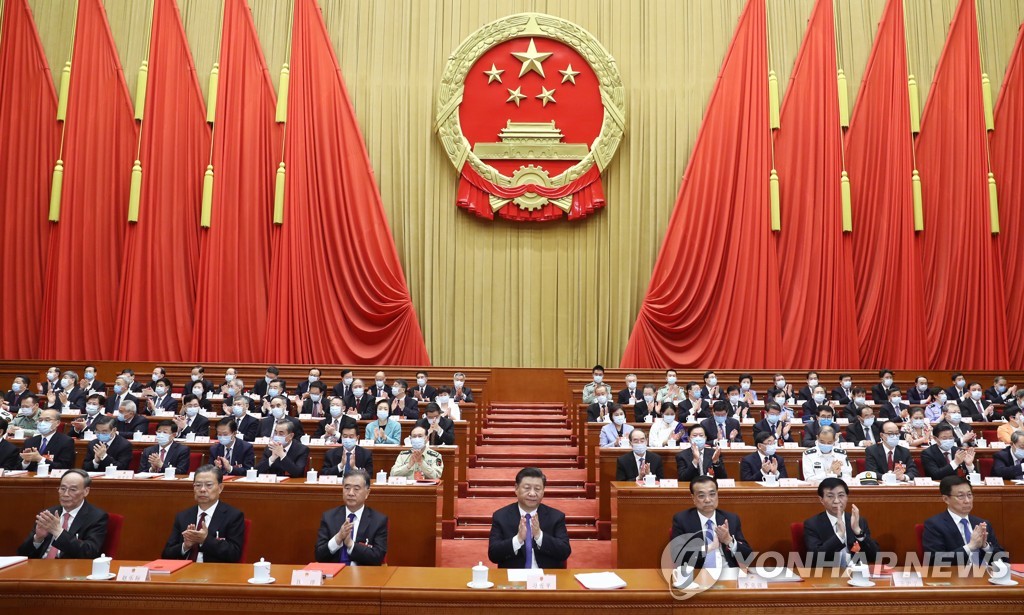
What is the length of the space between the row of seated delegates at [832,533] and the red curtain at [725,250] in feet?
25.2

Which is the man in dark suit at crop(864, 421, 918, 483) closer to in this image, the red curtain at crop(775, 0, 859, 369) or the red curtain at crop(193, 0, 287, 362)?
the red curtain at crop(775, 0, 859, 369)

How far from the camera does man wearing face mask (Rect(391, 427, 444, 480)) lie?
5.88 metres

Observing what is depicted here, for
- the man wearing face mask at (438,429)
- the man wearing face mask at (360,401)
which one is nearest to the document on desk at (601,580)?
the man wearing face mask at (438,429)

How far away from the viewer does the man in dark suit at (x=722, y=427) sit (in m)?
7.53

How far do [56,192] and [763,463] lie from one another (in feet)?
36.8

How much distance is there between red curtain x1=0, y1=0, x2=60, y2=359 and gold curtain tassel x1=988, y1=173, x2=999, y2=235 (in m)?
14.7

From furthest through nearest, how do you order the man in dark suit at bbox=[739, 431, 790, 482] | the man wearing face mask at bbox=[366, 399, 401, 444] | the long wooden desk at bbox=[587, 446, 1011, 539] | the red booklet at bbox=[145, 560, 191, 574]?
the man wearing face mask at bbox=[366, 399, 401, 444] → the long wooden desk at bbox=[587, 446, 1011, 539] → the man in dark suit at bbox=[739, 431, 790, 482] → the red booklet at bbox=[145, 560, 191, 574]

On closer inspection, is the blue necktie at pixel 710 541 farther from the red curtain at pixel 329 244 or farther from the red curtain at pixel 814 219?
the red curtain at pixel 814 219

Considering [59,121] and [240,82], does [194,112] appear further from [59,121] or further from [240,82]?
[59,121]

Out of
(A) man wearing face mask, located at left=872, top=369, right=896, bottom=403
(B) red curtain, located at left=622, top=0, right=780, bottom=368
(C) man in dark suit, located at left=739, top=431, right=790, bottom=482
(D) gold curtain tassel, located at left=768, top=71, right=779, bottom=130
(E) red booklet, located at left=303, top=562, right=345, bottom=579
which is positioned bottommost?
(E) red booklet, located at left=303, top=562, right=345, bottom=579

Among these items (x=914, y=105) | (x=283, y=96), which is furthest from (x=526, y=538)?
(x=914, y=105)

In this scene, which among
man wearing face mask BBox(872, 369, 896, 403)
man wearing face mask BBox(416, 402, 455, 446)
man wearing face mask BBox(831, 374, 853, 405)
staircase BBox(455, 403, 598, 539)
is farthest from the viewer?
man wearing face mask BBox(872, 369, 896, 403)

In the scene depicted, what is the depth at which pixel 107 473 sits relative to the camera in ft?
18.0

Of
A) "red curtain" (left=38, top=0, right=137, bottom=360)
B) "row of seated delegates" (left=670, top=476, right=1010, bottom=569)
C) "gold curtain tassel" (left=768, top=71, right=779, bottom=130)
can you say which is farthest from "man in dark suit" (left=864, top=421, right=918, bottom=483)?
"red curtain" (left=38, top=0, right=137, bottom=360)
